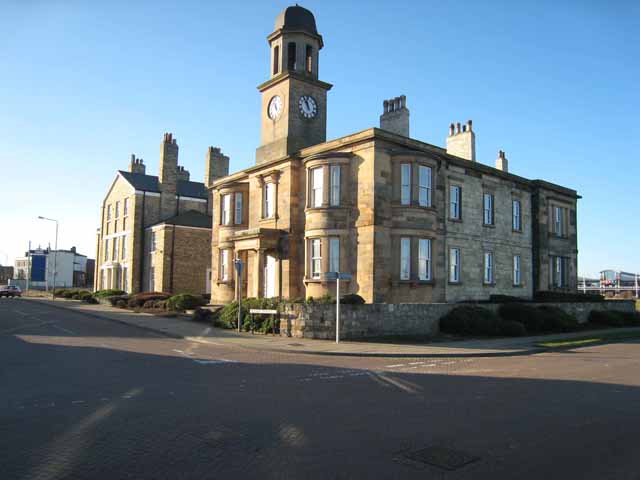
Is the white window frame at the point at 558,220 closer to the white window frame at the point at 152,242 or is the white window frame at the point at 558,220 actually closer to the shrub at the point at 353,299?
the shrub at the point at 353,299

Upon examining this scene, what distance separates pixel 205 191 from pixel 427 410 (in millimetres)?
45542

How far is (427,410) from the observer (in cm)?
883

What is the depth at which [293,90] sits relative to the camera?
30469 millimetres

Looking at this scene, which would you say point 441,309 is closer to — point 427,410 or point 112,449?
point 427,410

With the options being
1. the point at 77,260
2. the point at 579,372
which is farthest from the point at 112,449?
the point at 77,260

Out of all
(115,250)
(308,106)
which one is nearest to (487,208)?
(308,106)

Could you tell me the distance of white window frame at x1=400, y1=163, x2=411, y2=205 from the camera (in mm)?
25750

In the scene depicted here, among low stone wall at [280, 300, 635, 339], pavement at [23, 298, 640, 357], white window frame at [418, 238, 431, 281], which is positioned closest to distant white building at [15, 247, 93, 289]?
pavement at [23, 298, 640, 357]

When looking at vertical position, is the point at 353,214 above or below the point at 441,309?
above

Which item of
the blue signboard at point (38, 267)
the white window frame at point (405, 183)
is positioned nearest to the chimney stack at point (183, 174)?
the white window frame at point (405, 183)

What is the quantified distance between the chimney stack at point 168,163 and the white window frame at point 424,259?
2723 centimetres

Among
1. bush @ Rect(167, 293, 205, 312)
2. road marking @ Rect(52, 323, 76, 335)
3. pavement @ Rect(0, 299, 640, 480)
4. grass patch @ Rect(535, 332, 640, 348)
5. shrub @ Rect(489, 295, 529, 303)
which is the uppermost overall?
shrub @ Rect(489, 295, 529, 303)

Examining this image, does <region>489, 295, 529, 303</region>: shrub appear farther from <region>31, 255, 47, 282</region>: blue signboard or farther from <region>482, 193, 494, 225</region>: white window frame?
<region>31, 255, 47, 282</region>: blue signboard

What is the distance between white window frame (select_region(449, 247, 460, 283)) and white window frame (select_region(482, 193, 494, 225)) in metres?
3.42
